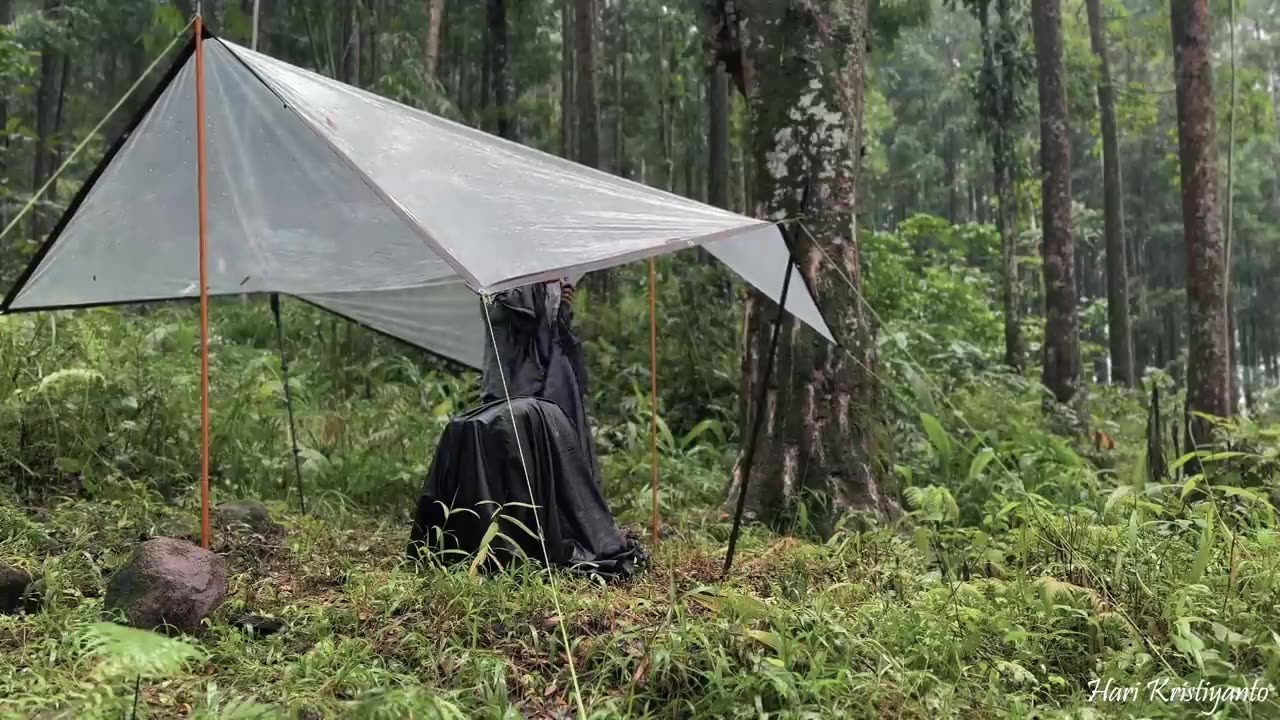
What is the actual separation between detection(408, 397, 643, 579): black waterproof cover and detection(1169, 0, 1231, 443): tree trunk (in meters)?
4.41

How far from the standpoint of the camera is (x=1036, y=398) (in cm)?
846

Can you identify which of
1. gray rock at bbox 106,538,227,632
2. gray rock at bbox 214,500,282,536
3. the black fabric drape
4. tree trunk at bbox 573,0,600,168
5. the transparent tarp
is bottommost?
gray rock at bbox 214,500,282,536

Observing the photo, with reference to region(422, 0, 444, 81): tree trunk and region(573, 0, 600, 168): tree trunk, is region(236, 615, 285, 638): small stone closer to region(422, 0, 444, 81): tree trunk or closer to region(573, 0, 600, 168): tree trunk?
region(573, 0, 600, 168): tree trunk

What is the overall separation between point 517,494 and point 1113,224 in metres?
13.2

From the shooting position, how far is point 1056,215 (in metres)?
9.23

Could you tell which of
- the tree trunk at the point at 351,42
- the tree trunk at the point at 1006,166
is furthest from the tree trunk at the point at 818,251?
the tree trunk at the point at 1006,166

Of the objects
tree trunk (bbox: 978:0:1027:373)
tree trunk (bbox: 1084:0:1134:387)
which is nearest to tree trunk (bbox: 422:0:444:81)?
tree trunk (bbox: 978:0:1027:373)

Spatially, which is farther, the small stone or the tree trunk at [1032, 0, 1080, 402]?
the tree trunk at [1032, 0, 1080, 402]

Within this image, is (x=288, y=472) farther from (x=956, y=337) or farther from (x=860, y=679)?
(x=956, y=337)

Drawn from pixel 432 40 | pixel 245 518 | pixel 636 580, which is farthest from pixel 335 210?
pixel 432 40

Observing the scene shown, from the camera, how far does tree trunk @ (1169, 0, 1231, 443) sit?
19.0 feet

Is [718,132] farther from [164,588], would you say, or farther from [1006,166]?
[164,588]

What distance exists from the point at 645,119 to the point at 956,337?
11125 mm

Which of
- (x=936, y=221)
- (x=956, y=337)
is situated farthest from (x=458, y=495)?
(x=936, y=221)
